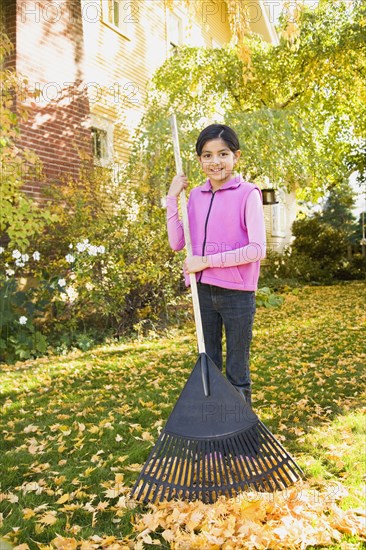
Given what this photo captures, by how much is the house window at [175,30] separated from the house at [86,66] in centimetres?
3

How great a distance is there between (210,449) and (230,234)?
108cm

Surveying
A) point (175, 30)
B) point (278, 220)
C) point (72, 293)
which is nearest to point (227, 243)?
point (72, 293)

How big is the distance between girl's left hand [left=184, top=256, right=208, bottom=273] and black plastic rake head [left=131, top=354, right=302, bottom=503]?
19.2 inches

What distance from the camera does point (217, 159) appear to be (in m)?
2.81

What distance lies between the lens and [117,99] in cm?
1135

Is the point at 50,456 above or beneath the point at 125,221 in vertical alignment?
beneath

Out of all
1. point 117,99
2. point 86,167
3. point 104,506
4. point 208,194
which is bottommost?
point 104,506

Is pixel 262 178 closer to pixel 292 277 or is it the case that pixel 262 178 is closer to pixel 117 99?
pixel 117 99

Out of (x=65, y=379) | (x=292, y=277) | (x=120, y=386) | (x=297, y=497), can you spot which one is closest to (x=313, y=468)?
(x=297, y=497)

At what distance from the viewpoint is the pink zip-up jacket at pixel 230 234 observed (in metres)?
2.73

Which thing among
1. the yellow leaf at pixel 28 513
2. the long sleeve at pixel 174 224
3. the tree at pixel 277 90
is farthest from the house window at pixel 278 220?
the yellow leaf at pixel 28 513

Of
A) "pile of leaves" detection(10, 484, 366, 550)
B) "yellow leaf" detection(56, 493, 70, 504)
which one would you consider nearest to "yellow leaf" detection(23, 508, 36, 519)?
"yellow leaf" detection(56, 493, 70, 504)

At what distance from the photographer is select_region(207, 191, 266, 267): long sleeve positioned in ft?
8.92

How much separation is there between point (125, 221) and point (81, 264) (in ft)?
3.10
